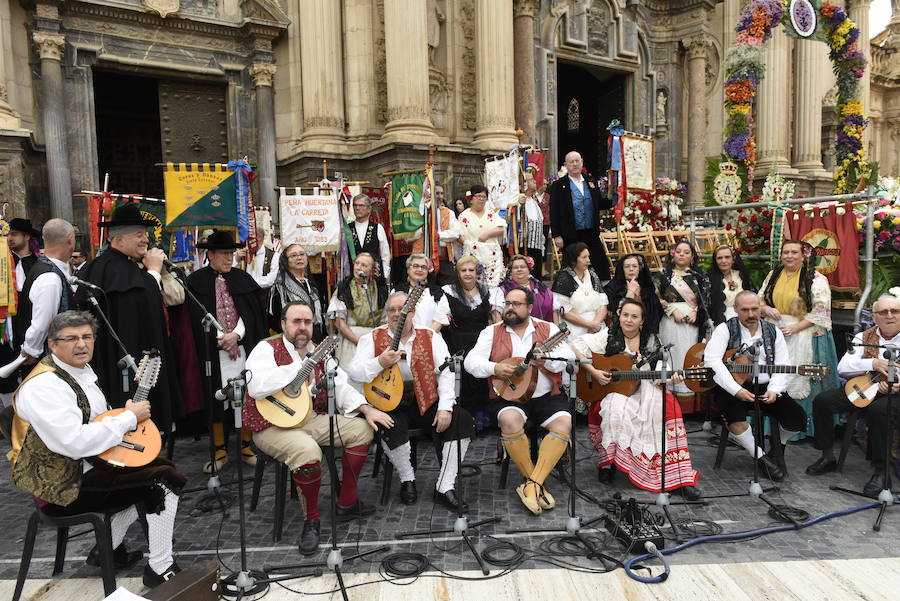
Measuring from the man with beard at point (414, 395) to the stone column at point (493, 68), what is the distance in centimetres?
773

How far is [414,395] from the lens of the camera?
16.3ft

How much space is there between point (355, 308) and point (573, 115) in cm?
1412

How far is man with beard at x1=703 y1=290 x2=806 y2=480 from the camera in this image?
5082mm

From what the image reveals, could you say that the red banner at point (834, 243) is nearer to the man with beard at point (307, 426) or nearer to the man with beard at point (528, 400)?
the man with beard at point (528, 400)

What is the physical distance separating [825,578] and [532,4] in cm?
1265

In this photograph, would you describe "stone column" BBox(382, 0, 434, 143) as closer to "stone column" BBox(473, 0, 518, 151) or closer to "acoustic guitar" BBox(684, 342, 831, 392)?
"stone column" BBox(473, 0, 518, 151)

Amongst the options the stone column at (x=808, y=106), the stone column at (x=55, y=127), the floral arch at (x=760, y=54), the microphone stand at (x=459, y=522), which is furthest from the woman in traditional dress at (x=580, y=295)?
the stone column at (x=808, y=106)

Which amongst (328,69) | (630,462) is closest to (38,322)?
(630,462)

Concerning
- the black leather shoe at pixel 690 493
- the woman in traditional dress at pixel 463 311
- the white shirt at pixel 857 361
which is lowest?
the black leather shoe at pixel 690 493

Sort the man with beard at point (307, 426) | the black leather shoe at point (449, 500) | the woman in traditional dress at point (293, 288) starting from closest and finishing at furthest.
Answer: the man with beard at point (307, 426), the black leather shoe at point (449, 500), the woman in traditional dress at point (293, 288)

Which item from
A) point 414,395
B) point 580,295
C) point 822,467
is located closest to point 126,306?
point 414,395

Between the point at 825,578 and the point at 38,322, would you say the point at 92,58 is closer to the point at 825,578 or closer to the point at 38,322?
the point at 38,322

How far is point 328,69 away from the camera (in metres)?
11.2

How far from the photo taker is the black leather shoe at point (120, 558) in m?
3.76
